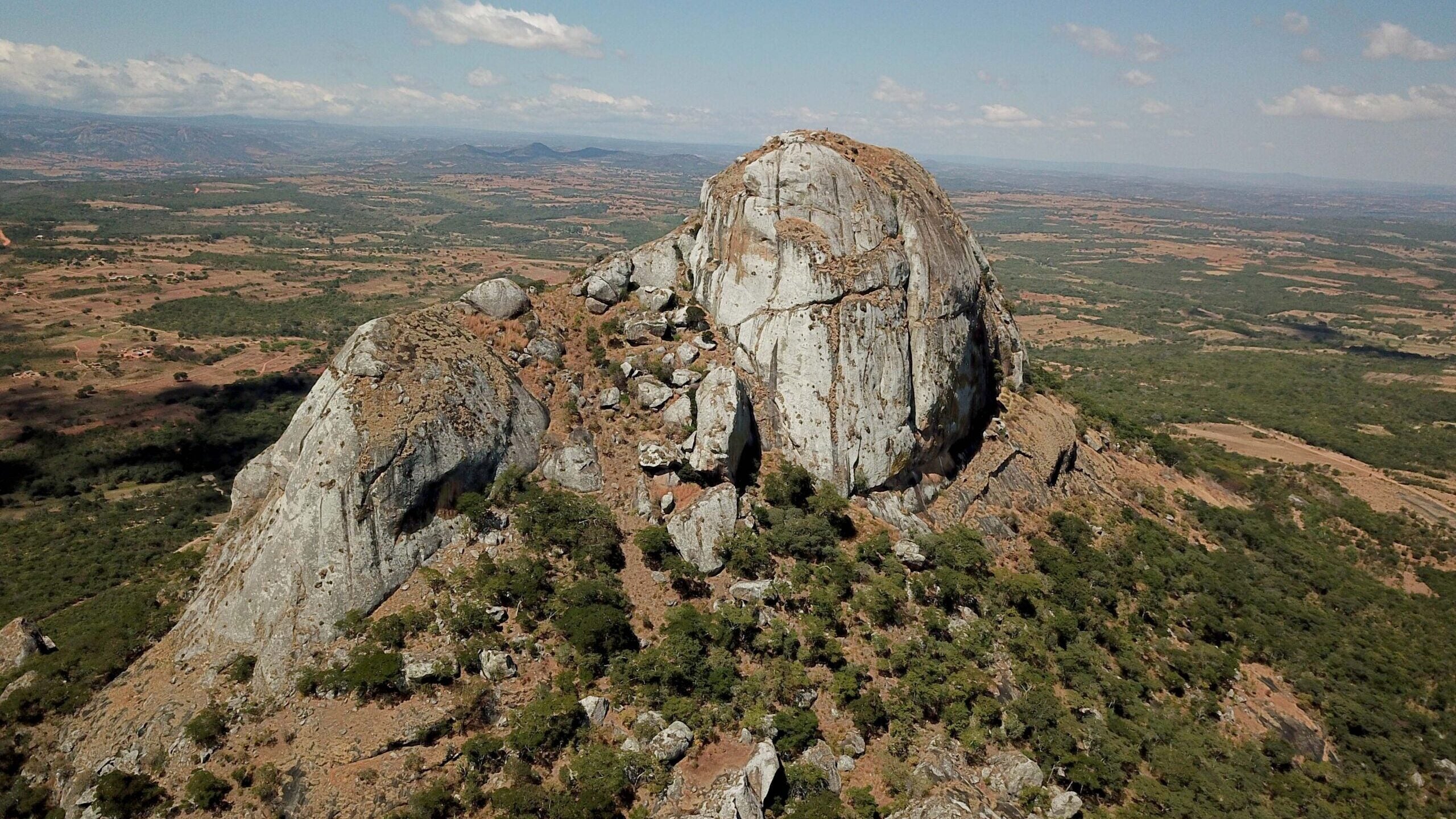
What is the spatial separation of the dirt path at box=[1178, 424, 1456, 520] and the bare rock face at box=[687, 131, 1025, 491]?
56.8 meters

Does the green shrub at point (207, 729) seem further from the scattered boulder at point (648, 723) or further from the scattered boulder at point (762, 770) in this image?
the scattered boulder at point (762, 770)

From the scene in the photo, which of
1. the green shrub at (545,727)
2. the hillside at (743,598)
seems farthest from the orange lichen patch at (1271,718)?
the green shrub at (545,727)

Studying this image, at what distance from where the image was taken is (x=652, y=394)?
38000mm

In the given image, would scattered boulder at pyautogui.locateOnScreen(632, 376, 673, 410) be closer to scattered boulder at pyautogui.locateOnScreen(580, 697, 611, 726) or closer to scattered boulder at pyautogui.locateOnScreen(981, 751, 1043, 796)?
scattered boulder at pyautogui.locateOnScreen(580, 697, 611, 726)

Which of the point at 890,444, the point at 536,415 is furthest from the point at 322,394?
the point at 890,444

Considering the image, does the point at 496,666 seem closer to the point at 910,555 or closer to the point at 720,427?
the point at 720,427

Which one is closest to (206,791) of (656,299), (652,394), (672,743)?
(672,743)

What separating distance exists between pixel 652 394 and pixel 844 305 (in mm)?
12728

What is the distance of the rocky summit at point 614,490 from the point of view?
84.5 ft

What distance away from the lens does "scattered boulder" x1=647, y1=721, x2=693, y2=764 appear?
25.0 metres

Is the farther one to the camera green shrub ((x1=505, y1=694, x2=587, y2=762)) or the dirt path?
the dirt path

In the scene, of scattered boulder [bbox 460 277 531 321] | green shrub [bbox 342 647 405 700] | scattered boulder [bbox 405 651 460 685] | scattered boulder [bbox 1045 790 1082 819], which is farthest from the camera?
scattered boulder [bbox 460 277 531 321]

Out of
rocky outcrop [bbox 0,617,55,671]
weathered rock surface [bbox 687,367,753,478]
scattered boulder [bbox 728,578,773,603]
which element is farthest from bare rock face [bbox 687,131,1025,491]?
rocky outcrop [bbox 0,617,55,671]

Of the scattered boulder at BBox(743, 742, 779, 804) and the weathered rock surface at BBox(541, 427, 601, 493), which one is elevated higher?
the weathered rock surface at BBox(541, 427, 601, 493)
